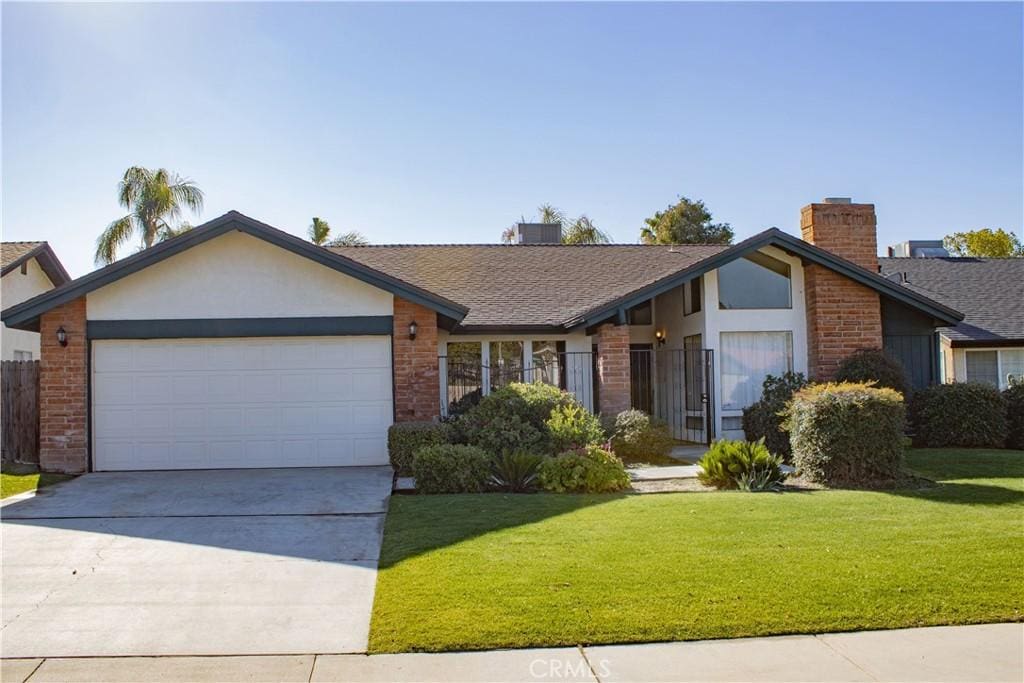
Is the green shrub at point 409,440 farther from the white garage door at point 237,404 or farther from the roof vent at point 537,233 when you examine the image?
the roof vent at point 537,233

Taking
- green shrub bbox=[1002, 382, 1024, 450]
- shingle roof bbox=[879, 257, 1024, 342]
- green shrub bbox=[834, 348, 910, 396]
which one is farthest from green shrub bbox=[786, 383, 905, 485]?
shingle roof bbox=[879, 257, 1024, 342]

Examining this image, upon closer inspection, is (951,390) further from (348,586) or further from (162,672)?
(162,672)

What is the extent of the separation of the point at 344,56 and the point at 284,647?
933 centimetres

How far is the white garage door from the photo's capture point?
1375 centimetres

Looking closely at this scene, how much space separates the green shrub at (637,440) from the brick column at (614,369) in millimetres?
1037

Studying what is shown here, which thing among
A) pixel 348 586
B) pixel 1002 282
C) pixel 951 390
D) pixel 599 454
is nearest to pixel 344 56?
pixel 599 454

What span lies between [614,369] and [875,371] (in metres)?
4.67

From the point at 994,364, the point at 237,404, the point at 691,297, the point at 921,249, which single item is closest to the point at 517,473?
the point at 237,404

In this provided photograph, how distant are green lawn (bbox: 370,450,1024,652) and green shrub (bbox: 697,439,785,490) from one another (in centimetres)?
101

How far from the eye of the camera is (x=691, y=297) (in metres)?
17.4

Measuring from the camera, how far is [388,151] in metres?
15.5

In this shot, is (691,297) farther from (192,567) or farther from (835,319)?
(192,567)

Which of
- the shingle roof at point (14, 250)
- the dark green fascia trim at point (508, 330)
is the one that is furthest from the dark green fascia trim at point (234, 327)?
the shingle roof at point (14, 250)

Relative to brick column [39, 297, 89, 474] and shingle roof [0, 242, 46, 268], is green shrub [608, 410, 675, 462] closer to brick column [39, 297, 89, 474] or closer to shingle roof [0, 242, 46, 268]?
brick column [39, 297, 89, 474]
